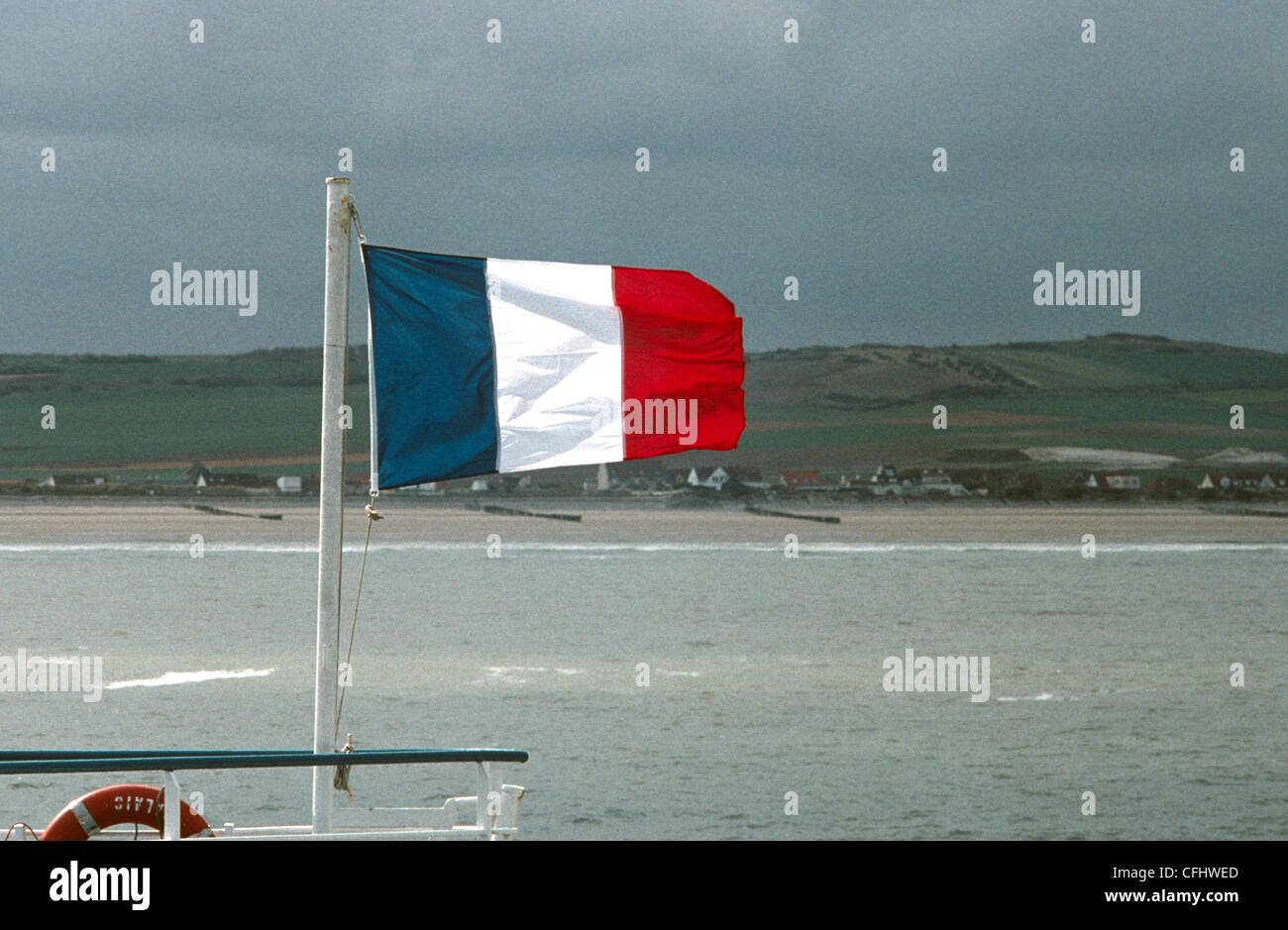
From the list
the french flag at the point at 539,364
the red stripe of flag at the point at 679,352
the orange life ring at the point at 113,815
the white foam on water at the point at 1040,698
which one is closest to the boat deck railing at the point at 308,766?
the orange life ring at the point at 113,815

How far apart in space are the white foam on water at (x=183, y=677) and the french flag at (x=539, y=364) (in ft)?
158

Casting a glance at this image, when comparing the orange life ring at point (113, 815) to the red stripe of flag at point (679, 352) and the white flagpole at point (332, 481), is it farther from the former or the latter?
the red stripe of flag at point (679, 352)

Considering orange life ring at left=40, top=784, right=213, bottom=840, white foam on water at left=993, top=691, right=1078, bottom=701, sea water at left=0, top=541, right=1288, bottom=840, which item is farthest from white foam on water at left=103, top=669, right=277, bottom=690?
orange life ring at left=40, top=784, right=213, bottom=840

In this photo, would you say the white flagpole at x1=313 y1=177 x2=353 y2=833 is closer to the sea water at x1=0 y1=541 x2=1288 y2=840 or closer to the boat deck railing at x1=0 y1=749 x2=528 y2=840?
the boat deck railing at x1=0 y1=749 x2=528 y2=840

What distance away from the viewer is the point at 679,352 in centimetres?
1069

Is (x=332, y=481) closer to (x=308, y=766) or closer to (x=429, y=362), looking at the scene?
(x=429, y=362)

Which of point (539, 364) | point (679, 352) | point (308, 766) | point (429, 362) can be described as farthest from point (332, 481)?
point (679, 352)

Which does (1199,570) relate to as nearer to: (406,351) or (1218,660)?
(1218,660)

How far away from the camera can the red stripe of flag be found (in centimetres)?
1063

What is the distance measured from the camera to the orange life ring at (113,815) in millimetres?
8531

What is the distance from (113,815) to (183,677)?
168ft

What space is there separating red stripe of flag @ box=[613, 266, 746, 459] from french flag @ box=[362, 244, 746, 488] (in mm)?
11
